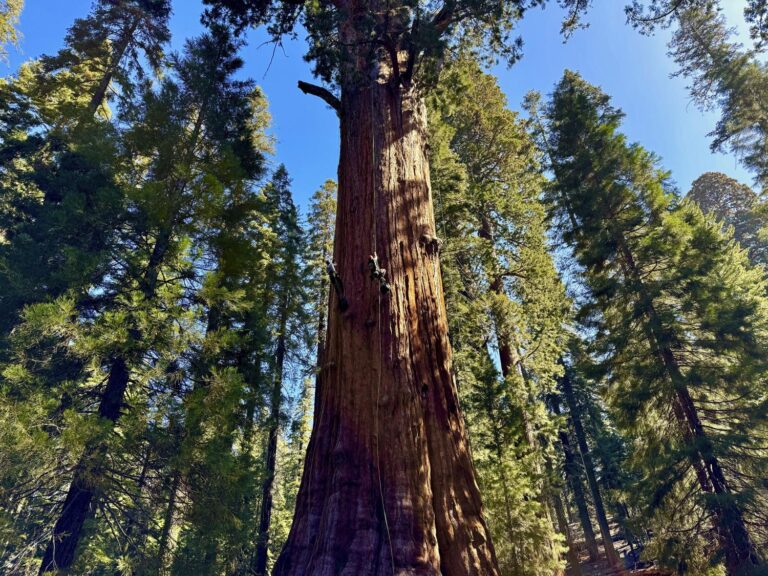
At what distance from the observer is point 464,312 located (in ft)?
35.6

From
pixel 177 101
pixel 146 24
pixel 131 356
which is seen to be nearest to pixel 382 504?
pixel 131 356

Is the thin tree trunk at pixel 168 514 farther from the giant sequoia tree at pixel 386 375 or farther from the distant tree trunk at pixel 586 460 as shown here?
the distant tree trunk at pixel 586 460

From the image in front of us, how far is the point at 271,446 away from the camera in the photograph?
13.6 meters

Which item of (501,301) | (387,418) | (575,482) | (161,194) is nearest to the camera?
(387,418)

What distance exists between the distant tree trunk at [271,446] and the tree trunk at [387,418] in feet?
28.3

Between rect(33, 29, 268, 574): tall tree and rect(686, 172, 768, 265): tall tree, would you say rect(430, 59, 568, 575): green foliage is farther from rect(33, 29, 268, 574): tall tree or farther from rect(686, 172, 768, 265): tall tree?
rect(686, 172, 768, 265): tall tree

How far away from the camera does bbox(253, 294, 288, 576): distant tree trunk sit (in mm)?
11914

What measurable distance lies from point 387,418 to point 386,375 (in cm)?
33

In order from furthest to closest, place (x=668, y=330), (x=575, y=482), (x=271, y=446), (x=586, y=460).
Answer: (x=586, y=460)
(x=575, y=482)
(x=271, y=446)
(x=668, y=330)

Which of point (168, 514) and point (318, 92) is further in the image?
point (168, 514)

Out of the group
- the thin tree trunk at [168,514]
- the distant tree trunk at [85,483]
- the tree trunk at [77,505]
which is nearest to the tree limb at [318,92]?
the distant tree trunk at [85,483]

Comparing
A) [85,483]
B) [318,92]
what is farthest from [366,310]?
[85,483]

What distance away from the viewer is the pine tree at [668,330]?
8.26 metres

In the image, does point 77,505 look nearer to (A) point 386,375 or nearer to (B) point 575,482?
(A) point 386,375
